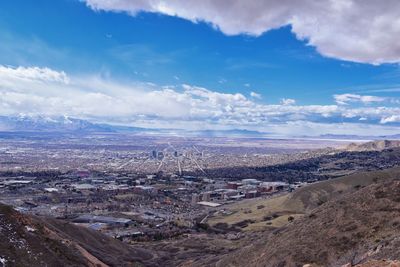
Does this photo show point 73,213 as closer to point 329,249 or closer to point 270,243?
point 270,243

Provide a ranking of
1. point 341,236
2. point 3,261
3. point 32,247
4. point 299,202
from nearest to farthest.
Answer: point 3,261 → point 341,236 → point 32,247 → point 299,202

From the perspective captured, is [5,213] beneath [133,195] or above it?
above

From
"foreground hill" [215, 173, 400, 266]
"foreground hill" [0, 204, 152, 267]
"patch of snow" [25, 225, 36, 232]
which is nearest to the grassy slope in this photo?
"foreground hill" [215, 173, 400, 266]

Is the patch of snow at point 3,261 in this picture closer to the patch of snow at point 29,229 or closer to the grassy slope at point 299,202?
the patch of snow at point 29,229

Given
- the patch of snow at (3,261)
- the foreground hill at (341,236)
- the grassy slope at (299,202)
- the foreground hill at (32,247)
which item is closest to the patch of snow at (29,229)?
the foreground hill at (32,247)

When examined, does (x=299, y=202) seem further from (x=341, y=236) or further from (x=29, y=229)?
(x=29, y=229)

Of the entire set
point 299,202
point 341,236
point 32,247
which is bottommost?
point 299,202

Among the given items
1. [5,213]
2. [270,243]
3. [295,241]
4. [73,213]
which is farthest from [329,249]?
[73,213]

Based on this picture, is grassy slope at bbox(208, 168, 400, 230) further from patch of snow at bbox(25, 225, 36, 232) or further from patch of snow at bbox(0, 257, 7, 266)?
patch of snow at bbox(0, 257, 7, 266)

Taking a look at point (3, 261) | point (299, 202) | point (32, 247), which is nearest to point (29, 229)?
point (32, 247)
